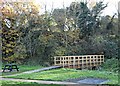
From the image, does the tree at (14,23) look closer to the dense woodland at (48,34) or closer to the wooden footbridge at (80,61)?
the dense woodland at (48,34)

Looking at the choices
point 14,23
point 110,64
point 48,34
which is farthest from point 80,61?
point 14,23

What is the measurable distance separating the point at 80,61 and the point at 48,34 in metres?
1.87

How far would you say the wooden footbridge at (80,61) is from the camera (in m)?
9.75

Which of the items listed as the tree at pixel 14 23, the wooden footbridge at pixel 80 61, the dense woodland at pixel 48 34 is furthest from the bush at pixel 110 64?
the tree at pixel 14 23

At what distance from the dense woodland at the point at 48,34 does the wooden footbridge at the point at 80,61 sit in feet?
0.96

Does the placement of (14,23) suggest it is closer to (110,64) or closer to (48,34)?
(48,34)

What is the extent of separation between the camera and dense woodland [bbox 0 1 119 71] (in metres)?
10.2

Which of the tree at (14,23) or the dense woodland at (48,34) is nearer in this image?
the dense woodland at (48,34)

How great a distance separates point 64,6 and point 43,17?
3.65 ft

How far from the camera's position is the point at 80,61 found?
988 cm

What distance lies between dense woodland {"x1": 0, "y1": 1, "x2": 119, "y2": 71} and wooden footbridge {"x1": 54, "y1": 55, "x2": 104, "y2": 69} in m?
0.29

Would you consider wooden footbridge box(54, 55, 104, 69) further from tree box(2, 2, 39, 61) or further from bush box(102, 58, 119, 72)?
tree box(2, 2, 39, 61)

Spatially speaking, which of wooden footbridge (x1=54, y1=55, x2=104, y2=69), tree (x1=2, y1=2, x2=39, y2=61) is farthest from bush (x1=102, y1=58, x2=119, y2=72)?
tree (x1=2, y1=2, x2=39, y2=61)

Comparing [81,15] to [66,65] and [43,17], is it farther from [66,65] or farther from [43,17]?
[66,65]
